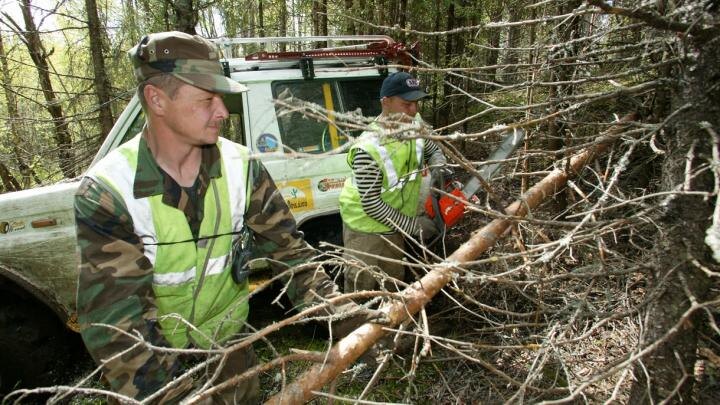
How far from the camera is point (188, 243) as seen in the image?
1.69 meters

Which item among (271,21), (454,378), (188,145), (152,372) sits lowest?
(454,378)

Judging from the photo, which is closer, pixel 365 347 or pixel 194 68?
Result: pixel 365 347

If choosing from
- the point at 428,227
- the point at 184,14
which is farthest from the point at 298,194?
the point at 184,14

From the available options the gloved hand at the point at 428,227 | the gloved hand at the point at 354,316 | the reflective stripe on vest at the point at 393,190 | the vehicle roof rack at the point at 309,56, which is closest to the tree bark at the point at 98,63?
the vehicle roof rack at the point at 309,56

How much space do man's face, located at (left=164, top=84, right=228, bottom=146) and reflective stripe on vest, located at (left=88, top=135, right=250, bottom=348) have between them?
0.50 ft

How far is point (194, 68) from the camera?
1657mm

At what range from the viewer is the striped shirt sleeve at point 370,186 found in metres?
2.81

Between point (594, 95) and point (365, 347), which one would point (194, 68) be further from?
point (594, 95)

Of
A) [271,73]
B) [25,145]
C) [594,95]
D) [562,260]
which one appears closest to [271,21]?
[25,145]

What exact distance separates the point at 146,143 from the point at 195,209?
0.34m

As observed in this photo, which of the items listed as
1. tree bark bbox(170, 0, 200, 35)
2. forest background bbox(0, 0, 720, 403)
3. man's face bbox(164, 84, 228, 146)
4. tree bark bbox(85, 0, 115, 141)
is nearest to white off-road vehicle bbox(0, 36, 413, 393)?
forest background bbox(0, 0, 720, 403)

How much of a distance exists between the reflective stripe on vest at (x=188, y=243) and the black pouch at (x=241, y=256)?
3cm

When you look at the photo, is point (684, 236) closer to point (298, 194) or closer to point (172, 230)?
point (172, 230)

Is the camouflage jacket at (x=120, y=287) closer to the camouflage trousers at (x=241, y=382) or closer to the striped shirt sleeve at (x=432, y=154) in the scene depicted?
the camouflage trousers at (x=241, y=382)
